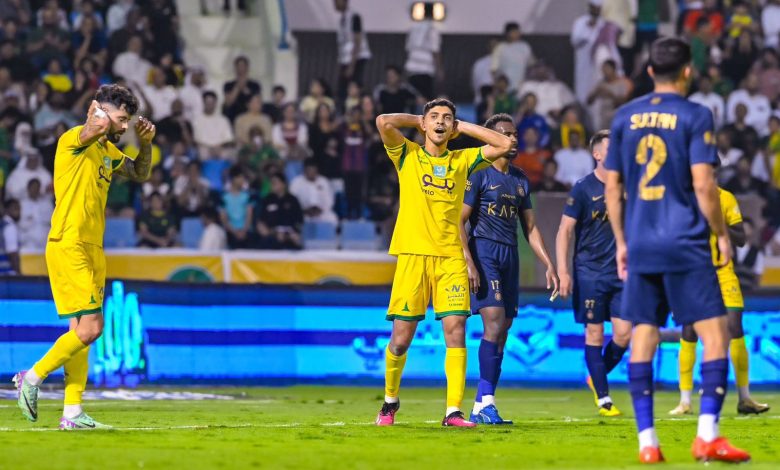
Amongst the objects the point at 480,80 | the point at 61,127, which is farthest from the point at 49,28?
the point at 480,80

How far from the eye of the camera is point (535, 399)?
1753 cm

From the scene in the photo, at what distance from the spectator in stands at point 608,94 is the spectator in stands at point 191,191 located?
7130mm

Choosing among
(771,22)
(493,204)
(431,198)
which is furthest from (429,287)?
(771,22)

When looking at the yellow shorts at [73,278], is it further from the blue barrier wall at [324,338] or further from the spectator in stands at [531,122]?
the spectator in stands at [531,122]

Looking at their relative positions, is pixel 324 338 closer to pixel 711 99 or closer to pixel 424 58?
pixel 424 58

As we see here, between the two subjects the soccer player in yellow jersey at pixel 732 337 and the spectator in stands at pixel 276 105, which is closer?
the soccer player in yellow jersey at pixel 732 337

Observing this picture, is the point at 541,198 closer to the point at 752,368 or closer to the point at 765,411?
the point at 752,368

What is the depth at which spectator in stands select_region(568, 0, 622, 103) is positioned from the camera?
89.6ft

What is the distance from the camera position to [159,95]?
985 inches

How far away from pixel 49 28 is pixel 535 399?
12.3m

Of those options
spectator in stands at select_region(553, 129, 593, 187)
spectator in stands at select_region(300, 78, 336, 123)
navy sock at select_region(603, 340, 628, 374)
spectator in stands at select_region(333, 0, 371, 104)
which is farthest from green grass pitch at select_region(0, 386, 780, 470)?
spectator in stands at select_region(333, 0, 371, 104)

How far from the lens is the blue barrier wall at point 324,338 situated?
19.0m

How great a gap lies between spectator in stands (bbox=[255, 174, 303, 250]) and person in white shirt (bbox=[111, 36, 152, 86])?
379 centimetres

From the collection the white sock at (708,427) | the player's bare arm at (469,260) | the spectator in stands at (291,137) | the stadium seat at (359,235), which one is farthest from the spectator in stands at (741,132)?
the white sock at (708,427)
